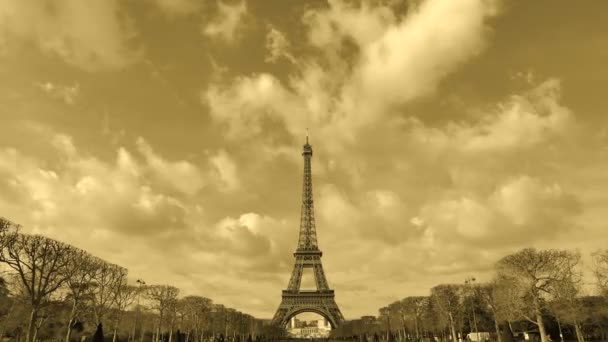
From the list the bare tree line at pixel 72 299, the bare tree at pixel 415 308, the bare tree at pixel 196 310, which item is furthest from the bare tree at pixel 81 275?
the bare tree at pixel 415 308

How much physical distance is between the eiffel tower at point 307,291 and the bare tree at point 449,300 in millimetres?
51547

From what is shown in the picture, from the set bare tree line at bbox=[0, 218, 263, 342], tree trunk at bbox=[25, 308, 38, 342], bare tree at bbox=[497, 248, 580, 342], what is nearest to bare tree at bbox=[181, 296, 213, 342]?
bare tree line at bbox=[0, 218, 263, 342]

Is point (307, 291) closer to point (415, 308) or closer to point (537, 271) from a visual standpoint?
point (415, 308)

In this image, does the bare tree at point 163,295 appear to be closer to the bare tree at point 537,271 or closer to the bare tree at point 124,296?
the bare tree at point 124,296

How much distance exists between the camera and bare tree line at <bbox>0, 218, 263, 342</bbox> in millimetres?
43250

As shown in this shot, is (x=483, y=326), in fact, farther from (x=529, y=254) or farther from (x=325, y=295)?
(x=325, y=295)

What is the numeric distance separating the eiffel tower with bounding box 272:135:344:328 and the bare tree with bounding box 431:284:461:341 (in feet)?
169

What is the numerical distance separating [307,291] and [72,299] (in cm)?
7075

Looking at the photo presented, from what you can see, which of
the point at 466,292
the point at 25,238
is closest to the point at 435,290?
the point at 466,292

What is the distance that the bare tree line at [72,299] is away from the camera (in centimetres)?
4325

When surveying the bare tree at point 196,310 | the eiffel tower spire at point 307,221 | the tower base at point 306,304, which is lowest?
the bare tree at point 196,310

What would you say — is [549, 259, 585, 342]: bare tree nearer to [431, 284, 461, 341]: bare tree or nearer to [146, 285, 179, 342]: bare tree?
[431, 284, 461, 341]: bare tree

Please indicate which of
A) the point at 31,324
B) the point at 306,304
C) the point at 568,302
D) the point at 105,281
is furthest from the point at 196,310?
the point at 568,302

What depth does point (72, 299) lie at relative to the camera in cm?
7406
